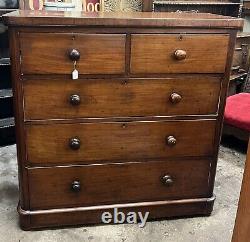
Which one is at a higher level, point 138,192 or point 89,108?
point 89,108

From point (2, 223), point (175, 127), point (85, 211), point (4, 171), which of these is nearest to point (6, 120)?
point (4, 171)

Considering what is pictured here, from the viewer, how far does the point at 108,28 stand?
144 cm

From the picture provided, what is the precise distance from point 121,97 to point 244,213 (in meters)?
0.75

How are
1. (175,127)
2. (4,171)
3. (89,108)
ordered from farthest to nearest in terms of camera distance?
1. (4,171)
2. (175,127)
3. (89,108)

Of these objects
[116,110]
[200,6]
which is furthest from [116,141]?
[200,6]

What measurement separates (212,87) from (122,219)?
2.59ft

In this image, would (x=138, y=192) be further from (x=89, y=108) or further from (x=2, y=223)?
(x=2, y=223)

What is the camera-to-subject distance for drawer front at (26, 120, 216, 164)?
157 cm

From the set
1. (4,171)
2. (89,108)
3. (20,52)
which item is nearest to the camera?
(20,52)

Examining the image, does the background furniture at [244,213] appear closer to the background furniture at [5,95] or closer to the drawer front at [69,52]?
the drawer front at [69,52]

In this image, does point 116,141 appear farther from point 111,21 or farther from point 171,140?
point 111,21

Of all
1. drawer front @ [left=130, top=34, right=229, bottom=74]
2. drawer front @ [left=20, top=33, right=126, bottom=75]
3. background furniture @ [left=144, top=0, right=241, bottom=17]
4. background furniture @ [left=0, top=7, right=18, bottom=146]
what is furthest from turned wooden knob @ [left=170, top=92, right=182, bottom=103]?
background furniture @ [left=0, top=7, right=18, bottom=146]

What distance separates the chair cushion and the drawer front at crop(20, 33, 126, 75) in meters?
1.28

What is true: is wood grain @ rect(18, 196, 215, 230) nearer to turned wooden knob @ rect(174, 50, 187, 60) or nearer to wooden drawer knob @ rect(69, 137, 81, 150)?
wooden drawer knob @ rect(69, 137, 81, 150)
